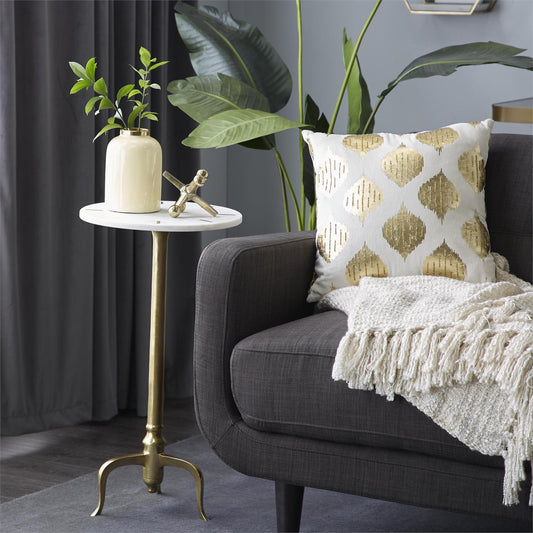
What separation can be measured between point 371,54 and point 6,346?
1.52 metres

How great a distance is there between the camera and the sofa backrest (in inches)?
79.3

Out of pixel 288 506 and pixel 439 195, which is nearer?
pixel 288 506

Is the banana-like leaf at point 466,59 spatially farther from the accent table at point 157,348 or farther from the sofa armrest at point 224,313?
the sofa armrest at point 224,313

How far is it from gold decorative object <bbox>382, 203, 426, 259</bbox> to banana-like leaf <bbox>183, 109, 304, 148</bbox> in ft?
1.43

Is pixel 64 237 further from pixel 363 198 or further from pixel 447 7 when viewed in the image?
pixel 447 7

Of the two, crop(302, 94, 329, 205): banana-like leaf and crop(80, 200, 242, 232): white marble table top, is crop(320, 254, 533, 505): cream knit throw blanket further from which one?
crop(302, 94, 329, 205): banana-like leaf

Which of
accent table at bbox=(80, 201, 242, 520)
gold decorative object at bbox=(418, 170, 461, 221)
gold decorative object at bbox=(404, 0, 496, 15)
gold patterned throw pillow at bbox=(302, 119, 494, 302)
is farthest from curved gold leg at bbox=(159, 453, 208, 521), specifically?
gold decorative object at bbox=(404, 0, 496, 15)

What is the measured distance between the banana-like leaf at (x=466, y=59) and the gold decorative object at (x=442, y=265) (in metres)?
0.62

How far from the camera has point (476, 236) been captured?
1914 mm

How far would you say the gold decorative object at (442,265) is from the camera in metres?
1.88

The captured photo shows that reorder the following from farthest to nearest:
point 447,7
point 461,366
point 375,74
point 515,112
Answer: point 375,74 < point 447,7 < point 515,112 < point 461,366

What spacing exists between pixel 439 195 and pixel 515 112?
0.38 metres

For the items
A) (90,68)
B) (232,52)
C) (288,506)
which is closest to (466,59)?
(232,52)

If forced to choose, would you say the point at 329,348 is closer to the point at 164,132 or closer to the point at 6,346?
the point at 6,346
